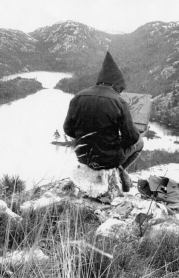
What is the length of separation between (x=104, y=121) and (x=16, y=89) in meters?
97.7

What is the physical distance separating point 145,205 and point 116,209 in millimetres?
359

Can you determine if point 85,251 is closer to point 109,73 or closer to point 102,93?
point 102,93

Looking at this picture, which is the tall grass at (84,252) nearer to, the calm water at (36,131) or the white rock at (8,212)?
the white rock at (8,212)

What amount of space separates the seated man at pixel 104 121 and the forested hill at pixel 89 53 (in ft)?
253

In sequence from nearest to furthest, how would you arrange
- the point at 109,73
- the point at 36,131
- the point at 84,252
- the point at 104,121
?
1. the point at 84,252
2. the point at 104,121
3. the point at 109,73
4. the point at 36,131

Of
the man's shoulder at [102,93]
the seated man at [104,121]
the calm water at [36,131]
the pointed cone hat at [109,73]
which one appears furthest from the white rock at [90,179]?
the calm water at [36,131]

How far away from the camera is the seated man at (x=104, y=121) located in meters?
3.81

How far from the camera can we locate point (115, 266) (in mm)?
1614

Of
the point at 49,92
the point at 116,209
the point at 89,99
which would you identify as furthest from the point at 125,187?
the point at 49,92

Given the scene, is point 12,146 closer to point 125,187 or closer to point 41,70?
point 125,187

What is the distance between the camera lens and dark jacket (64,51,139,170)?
12.5ft

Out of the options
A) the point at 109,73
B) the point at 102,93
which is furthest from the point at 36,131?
the point at 102,93

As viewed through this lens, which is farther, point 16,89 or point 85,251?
point 16,89

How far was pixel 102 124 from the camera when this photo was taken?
12.5ft
